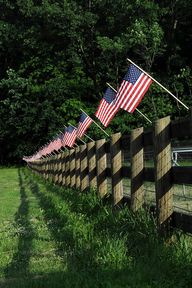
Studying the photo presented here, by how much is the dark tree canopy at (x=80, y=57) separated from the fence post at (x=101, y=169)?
32.8 metres

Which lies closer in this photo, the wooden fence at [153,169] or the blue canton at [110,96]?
the wooden fence at [153,169]

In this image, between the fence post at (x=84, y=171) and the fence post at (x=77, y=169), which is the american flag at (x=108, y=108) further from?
the fence post at (x=77, y=169)

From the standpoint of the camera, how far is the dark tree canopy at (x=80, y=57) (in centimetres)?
4631

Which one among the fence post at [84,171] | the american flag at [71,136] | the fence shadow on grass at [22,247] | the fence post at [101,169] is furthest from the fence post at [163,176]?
the american flag at [71,136]

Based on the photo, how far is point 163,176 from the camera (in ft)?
21.9

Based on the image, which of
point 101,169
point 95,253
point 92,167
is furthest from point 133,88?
point 95,253

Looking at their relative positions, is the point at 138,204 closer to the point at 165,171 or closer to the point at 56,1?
the point at 165,171

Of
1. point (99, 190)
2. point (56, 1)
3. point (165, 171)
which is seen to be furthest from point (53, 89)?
point (165, 171)

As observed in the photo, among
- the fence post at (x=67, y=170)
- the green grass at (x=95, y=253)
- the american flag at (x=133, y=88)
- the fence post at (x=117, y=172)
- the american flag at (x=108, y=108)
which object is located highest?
the american flag at (x=133, y=88)

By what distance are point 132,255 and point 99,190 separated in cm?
518

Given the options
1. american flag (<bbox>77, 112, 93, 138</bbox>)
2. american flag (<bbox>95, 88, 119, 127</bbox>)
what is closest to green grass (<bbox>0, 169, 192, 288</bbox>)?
american flag (<bbox>95, 88, 119, 127</bbox>)

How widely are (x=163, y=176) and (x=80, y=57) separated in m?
45.5

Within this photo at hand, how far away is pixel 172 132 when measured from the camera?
6.61m

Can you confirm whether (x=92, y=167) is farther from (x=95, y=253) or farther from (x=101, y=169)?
(x=95, y=253)
